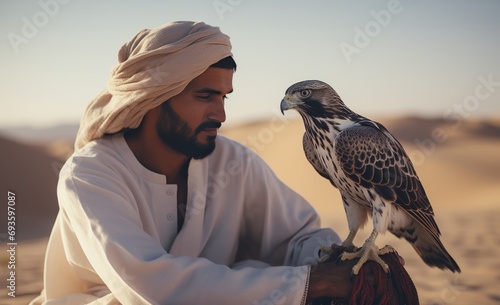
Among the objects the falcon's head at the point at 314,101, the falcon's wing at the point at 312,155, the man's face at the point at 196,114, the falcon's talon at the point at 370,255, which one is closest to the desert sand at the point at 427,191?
the falcon's wing at the point at 312,155

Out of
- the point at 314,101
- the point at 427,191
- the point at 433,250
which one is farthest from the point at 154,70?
the point at 427,191

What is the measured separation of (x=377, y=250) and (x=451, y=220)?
8442 millimetres

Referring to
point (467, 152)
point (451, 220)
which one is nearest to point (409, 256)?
point (451, 220)

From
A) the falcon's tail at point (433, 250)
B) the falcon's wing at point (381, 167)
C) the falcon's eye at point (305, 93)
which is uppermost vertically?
the falcon's eye at point (305, 93)

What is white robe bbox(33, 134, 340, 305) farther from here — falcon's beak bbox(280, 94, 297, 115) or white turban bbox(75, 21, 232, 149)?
falcon's beak bbox(280, 94, 297, 115)

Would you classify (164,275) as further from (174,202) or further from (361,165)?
(361,165)

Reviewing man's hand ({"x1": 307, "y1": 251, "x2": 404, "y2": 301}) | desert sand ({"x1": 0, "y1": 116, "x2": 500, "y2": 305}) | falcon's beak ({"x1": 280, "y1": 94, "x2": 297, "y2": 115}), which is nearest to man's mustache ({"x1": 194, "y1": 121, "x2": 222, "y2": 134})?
falcon's beak ({"x1": 280, "y1": 94, "x2": 297, "y2": 115})

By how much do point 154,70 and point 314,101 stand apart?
76cm

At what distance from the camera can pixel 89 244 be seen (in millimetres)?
2607

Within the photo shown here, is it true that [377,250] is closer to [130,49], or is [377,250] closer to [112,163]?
[112,163]

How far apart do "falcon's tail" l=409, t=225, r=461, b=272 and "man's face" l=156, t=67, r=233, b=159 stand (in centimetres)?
111

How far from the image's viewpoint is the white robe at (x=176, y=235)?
8.01ft

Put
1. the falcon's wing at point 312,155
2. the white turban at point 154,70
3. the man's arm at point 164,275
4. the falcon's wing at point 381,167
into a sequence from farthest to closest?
the falcon's wing at point 312,155, the white turban at point 154,70, the falcon's wing at point 381,167, the man's arm at point 164,275

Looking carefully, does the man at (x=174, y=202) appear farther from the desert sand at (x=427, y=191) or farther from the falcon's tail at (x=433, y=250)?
the desert sand at (x=427, y=191)
